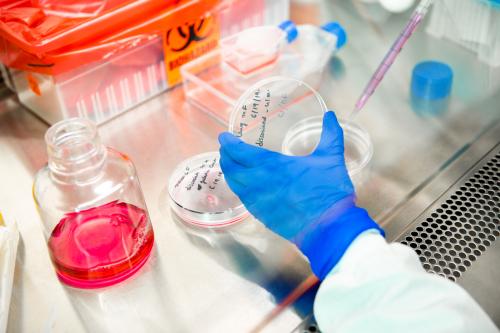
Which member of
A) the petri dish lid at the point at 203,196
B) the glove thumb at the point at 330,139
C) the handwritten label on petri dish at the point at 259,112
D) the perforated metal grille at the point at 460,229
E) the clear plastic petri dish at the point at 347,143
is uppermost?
the glove thumb at the point at 330,139

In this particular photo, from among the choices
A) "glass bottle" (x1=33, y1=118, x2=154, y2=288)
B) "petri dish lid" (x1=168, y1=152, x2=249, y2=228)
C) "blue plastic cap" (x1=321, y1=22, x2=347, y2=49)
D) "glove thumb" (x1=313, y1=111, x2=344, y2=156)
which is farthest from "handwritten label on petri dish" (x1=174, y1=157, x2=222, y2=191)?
"blue plastic cap" (x1=321, y1=22, x2=347, y2=49)

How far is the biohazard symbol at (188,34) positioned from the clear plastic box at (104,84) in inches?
1.1

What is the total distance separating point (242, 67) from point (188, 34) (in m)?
0.14

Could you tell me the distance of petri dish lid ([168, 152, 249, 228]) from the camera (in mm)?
1054

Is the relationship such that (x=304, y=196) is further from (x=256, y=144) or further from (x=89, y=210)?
(x=89, y=210)

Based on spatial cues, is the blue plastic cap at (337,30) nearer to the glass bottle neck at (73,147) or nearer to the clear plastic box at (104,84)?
the clear plastic box at (104,84)

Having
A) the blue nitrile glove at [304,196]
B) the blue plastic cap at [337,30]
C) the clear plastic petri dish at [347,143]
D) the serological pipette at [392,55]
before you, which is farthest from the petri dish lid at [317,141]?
the blue plastic cap at [337,30]

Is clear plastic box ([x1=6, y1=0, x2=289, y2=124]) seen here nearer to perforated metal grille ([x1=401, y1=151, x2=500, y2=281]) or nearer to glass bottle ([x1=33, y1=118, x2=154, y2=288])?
glass bottle ([x1=33, y1=118, x2=154, y2=288])

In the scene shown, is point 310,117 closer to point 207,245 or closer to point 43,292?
point 207,245

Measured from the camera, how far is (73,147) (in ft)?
2.98

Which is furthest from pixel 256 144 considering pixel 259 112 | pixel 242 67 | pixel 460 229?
pixel 460 229

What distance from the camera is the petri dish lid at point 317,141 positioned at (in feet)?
3.82

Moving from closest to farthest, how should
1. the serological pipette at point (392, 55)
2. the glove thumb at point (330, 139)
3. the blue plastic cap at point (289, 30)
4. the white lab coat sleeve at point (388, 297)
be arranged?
the white lab coat sleeve at point (388, 297), the glove thumb at point (330, 139), the serological pipette at point (392, 55), the blue plastic cap at point (289, 30)

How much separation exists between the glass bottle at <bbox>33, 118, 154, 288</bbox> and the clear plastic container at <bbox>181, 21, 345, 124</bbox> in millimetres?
350
